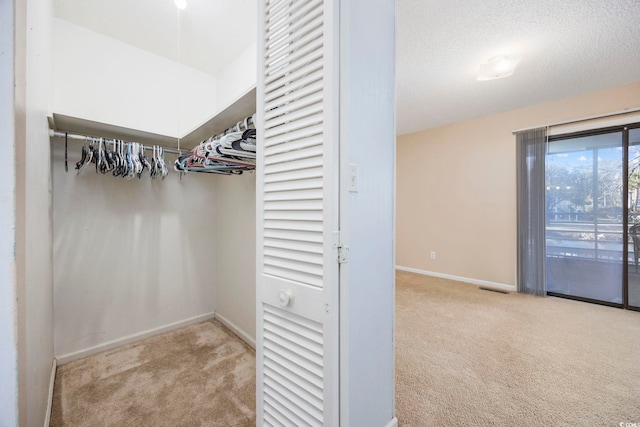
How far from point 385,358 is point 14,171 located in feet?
4.73

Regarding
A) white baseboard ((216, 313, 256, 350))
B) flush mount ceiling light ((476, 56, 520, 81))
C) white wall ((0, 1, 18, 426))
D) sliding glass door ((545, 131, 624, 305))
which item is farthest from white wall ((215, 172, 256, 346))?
sliding glass door ((545, 131, 624, 305))

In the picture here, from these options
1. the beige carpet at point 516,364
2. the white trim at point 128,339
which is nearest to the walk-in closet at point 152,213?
the white trim at point 128,339

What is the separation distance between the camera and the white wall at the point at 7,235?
0.55 m

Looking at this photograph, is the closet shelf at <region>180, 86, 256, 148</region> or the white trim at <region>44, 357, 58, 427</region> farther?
the closet shelf at <region>180, 86, 256, 148</region>

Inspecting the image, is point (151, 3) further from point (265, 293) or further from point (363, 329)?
point (363, 329)

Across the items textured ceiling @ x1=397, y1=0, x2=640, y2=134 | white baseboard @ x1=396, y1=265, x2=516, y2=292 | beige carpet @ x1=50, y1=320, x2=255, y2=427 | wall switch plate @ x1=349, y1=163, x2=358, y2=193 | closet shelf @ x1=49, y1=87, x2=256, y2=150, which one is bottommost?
beige carpet @ x1=50, y1=320, x2=255, y2=427

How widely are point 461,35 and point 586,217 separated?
2.80 metres

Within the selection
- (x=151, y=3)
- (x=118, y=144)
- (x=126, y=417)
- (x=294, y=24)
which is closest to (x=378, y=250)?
(x=294, y=24)

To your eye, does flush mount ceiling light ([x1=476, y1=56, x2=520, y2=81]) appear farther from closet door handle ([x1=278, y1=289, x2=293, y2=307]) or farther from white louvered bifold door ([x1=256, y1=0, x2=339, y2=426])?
closet door handle ([x1=278, y1=289, x2=293, y2=307])

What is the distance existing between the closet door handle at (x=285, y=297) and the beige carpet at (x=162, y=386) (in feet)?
2.99

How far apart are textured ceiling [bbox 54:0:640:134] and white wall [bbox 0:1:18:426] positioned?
1638 mm

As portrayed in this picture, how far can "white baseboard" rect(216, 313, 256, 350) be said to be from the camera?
2131 mm

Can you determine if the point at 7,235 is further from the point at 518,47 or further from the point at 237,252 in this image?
the point at 518,47

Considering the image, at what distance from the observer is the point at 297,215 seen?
3.25ft
